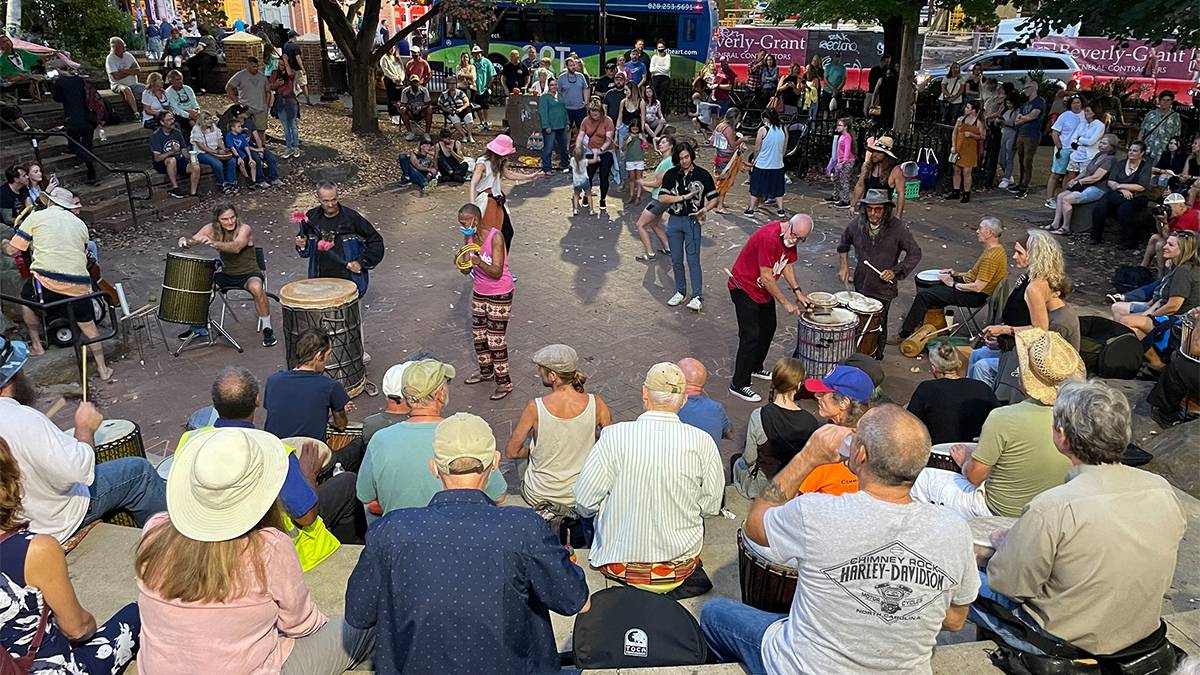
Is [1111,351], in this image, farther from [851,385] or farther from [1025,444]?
[851,385]

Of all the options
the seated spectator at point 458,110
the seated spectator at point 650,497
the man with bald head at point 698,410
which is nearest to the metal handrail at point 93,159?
the seated spectator at point 458,110

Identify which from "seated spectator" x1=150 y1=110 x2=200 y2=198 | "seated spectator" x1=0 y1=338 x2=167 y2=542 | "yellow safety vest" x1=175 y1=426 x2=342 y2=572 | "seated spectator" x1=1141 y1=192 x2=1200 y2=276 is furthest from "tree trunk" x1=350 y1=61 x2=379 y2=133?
"yellow safety vest" x1=175 y1=426 x2=342 y2=572

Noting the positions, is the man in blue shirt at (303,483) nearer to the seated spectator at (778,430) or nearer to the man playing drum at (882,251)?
the seated spectator at (778,430)

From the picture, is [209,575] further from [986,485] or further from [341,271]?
[341,271]

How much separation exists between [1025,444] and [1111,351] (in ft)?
12.0

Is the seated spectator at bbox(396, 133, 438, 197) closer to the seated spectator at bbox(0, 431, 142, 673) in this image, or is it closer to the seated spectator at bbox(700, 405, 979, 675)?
the seated spectator at bbox(0, 431, 142, 673)

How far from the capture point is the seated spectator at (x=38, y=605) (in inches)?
109

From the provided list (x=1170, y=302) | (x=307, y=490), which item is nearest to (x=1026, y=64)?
(x=1170, y=302)

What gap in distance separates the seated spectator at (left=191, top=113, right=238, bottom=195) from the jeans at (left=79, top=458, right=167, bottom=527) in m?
9.85

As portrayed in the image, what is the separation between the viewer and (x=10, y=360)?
4.44m

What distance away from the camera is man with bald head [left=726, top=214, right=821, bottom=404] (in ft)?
22.7

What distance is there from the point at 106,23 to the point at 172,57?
12.9ft

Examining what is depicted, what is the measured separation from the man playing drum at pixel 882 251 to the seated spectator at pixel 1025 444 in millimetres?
3420

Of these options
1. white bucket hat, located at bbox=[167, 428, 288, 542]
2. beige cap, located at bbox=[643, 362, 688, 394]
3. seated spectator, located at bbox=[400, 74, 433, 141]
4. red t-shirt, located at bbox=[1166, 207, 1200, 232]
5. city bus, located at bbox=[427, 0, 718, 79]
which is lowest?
red t-shirt, located at bbox=[1166, 207, 1200, 232]
